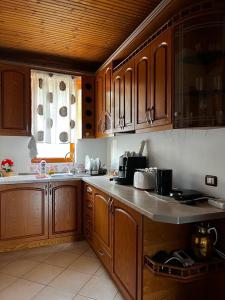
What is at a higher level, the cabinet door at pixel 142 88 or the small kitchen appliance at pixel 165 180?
the cabinet door at pixel 142 88

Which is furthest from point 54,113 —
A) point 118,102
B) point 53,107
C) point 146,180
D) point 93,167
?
point 146,180

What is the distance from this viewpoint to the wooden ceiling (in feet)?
6.34

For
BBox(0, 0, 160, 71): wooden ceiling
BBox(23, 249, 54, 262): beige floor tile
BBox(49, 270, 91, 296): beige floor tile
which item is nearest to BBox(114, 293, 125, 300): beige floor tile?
BBox(49, 270, 91, 296): beige floor tile

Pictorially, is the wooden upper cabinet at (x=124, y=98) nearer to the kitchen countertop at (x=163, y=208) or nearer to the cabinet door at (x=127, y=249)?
the kitchen countertop at (x=163, y=208)

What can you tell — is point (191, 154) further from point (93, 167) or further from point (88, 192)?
point (93, 167)

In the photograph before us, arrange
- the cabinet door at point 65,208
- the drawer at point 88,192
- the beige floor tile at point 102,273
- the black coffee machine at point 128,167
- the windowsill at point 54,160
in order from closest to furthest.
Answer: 1. the beige floor tile at point 102,273
2. the black coffee machine at point 128,167
3. the drawer at point 88,192
4. the cabinet door at point 65,208
5. the windowsill at point 54,160

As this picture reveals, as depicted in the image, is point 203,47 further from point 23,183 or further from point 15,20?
point 23,183

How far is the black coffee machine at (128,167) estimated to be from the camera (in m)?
2.37

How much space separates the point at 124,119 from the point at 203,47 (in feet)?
3.37

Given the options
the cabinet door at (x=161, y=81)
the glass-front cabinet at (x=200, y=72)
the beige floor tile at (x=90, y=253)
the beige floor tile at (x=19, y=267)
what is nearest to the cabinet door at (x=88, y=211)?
the beige floor tile at (x=90, y=253)

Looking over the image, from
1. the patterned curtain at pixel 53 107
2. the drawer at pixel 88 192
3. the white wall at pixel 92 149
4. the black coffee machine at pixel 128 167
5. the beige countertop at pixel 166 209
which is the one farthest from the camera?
the white wall at pixel 92 149

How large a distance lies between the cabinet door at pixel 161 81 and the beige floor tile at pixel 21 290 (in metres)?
1.78

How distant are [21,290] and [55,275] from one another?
1.10 ft

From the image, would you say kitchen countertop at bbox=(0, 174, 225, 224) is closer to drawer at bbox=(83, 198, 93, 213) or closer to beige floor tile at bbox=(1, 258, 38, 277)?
drawer at bbox=(83, 198, 93, 213)
